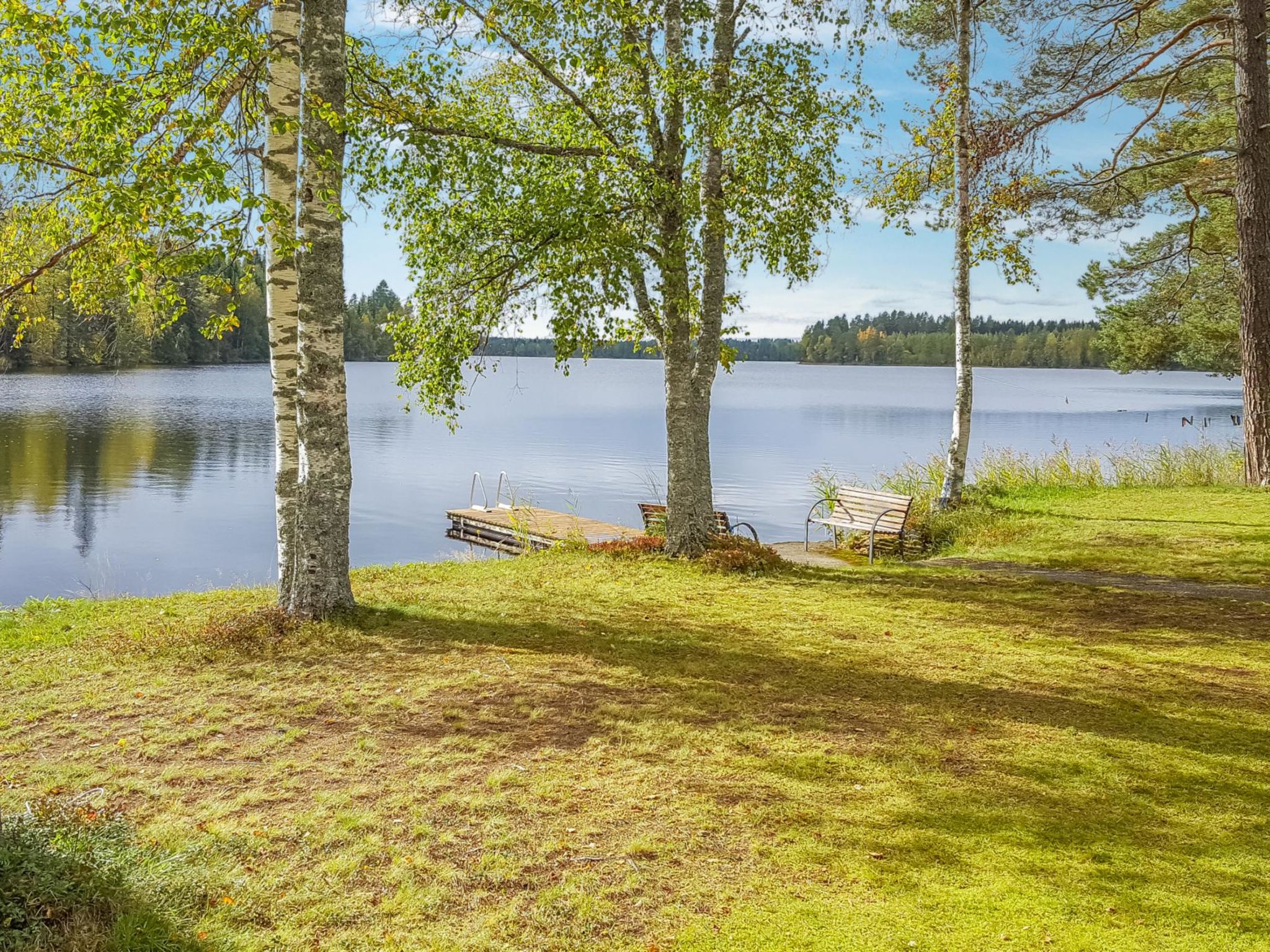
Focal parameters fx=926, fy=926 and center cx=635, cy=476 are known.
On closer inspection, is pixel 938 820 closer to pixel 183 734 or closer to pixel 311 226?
pixel 183 734

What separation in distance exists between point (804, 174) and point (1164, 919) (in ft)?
27.9

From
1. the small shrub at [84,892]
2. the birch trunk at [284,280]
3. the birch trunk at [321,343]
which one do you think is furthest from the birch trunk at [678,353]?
the small shrub at [84,892]

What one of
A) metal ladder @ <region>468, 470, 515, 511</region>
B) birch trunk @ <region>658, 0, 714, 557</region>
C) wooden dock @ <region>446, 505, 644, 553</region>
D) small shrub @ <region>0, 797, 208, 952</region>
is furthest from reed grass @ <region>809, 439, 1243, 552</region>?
small shrub @ <region>0, 797, 208, 952</region>

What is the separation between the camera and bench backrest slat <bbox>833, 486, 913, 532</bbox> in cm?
1207

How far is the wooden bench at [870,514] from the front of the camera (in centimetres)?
1201

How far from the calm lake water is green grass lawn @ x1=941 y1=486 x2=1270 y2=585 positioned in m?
6.74

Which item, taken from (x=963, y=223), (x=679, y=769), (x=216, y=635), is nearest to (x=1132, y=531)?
(x=963, y=223)

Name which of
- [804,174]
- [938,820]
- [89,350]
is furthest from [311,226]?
[938,820]

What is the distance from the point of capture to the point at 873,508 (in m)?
12.6

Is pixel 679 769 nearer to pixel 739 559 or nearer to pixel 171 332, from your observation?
pixel 739 559

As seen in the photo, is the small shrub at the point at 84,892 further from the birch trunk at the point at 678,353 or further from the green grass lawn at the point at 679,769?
the birch trunk at the point at 678,353

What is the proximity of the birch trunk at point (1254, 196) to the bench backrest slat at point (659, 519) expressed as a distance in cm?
808

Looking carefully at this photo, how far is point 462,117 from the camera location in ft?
33.4

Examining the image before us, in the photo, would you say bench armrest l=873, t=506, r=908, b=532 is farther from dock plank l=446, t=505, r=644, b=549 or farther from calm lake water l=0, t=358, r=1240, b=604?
calm lake water l=0, t=358, r=1240, b=604
